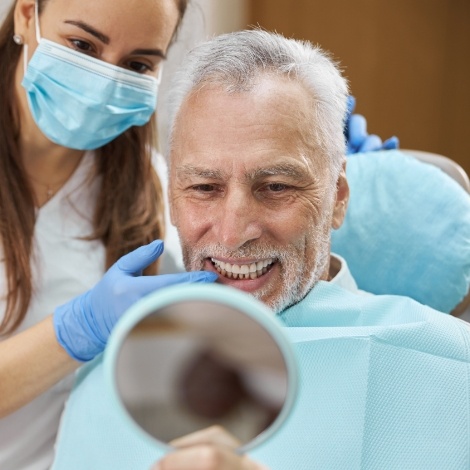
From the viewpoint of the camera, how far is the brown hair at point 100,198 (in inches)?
64.1

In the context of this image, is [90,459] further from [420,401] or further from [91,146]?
[91,146]

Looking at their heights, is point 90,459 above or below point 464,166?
above

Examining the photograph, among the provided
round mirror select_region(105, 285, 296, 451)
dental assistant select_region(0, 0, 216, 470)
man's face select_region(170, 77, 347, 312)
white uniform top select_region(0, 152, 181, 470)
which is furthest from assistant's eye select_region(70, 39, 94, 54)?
round mirror select_region(105, 285, 296, 451)

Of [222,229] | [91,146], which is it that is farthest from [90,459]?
[91,146]

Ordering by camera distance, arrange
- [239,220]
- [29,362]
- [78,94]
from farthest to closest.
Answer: [78,94], [29,362], [239,220]

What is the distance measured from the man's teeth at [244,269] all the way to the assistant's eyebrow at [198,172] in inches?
5.8

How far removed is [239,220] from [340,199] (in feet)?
1.02

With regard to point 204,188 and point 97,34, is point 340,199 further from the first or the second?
point 97,34

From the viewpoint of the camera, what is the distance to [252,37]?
136cm

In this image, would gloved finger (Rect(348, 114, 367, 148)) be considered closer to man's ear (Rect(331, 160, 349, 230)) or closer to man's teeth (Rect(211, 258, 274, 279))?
man's ear (Rect(331, 160, 349, 230))

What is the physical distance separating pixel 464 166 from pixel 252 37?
2876 millimetres

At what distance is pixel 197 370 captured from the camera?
76 centimetres

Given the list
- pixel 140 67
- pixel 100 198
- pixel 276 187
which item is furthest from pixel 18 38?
pixel 276 187

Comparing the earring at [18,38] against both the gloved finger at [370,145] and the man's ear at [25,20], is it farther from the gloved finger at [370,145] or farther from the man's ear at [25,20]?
the gloved finger at [370,145]
